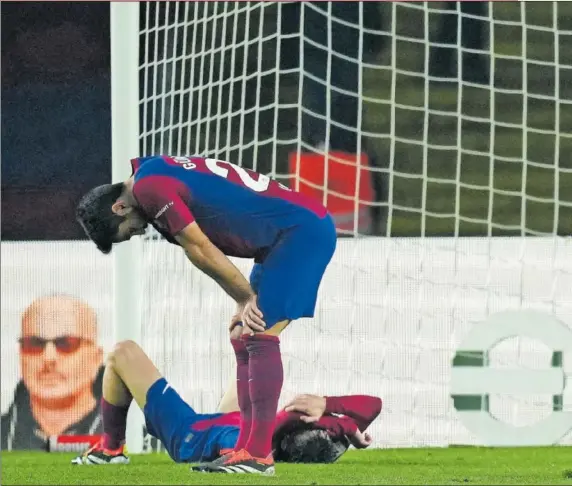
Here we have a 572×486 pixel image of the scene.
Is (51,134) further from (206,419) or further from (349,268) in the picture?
(206,419)

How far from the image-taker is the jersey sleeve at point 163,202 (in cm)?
311

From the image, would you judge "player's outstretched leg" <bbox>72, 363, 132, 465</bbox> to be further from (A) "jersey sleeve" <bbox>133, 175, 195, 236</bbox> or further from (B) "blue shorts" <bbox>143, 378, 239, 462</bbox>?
(A) "jersey sleeve" <bbox>133, 175, 195, 236</bbox>

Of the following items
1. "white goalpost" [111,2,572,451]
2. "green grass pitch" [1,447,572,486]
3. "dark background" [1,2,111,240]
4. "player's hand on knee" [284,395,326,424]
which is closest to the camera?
"green grass pitch" [1,447,572,486]

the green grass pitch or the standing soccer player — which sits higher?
the standing soccer player

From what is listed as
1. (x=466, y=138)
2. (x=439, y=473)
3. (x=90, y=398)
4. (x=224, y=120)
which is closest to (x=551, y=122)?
(x=466, y=138)

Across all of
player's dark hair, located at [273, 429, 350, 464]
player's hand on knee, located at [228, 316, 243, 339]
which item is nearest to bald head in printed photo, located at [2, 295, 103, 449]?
player's dark hair, located at [273, 429, 350, 464]

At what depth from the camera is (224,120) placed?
482cm

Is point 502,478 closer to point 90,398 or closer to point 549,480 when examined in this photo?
point 549,480

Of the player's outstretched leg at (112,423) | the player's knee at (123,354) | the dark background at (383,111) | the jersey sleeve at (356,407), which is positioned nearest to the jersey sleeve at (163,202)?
the player's knee at (123,354)

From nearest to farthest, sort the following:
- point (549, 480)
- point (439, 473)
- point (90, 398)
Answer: point (549, 480) → point (439, 473) → point (90, 398)

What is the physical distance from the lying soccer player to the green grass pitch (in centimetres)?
6

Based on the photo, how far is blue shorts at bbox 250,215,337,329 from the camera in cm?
317

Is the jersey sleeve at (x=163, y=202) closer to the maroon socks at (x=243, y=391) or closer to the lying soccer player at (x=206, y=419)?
the maroon socks at (x=243, y=391)

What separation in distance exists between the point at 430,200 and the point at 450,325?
1.97 meters
